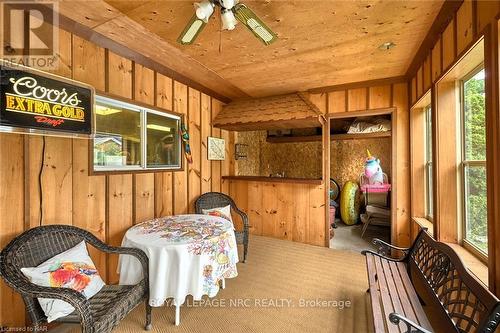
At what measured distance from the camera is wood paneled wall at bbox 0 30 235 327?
1663mm

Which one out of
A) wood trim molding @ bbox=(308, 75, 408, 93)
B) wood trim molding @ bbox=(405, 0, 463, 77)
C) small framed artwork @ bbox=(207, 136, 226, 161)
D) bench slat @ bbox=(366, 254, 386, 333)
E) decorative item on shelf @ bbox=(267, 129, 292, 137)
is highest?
wood trim molding @ bbox=(308, 75, 408, 93)

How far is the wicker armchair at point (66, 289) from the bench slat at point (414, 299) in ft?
6.39

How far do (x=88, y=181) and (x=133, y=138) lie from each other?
722 millimetres

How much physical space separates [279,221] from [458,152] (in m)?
2.65

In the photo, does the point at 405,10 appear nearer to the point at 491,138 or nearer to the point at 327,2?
the point at 327,2

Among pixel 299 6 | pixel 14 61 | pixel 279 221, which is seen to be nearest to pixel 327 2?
pixel 299 6

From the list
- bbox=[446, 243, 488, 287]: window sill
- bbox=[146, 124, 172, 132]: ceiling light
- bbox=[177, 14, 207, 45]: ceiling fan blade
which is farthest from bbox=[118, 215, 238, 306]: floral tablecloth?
bbox=[446, 243, 488, 287]: window sill

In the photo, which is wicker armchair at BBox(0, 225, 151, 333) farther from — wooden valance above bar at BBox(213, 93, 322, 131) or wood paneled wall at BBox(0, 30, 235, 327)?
wooden valance above bar at BBox(213, 93, 322, 131)

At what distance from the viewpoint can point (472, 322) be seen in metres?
1.13

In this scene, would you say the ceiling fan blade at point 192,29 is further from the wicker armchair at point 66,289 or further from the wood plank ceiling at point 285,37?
the wicker armchair at point 66,289

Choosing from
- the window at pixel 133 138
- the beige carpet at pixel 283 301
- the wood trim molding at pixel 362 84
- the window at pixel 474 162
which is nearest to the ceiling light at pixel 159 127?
the window at pixel 133 138

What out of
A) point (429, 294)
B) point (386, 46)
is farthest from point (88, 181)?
point (386, 46)

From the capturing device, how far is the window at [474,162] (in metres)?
1.73

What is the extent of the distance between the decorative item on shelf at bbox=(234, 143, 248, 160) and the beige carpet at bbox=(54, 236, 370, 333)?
2.04 metres
